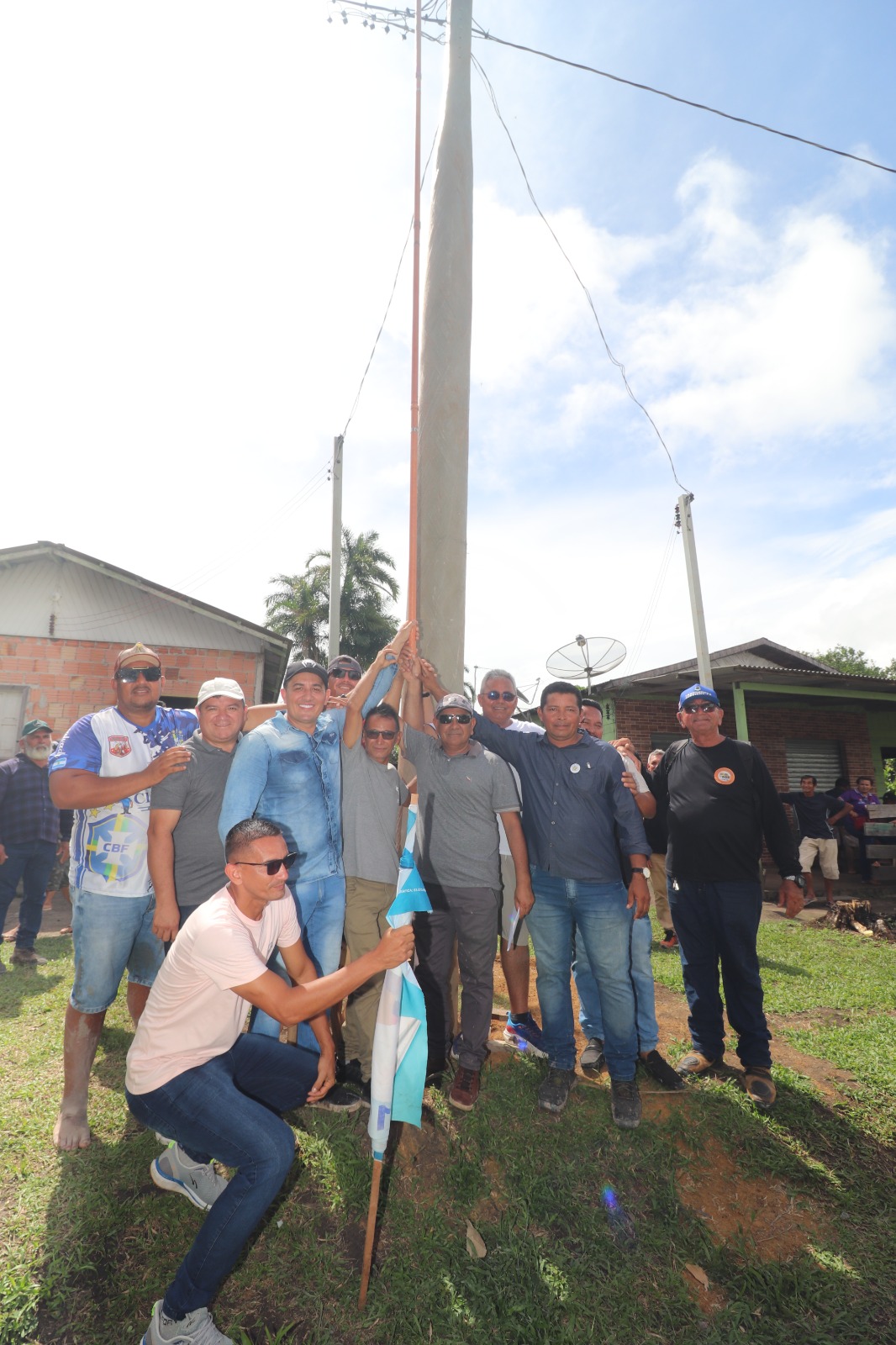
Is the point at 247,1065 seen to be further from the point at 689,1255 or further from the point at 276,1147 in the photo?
the point at 689,1255

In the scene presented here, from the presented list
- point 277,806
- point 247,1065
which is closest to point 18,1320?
point 247,1065

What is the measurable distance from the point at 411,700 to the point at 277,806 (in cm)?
98

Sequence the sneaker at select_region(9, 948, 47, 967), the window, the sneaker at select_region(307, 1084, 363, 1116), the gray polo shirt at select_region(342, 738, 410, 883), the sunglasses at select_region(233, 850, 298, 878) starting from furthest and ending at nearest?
1. the window
2. the sneaker at select_region(9, 948, 47, 967)
3. the gray polo shirt at select_region(342, 738, 410, 883)
4. the sneaker at select_region(307, 1084, 363, 1116)
5. the sunglasses at select_region(233, 850, 298, 878)

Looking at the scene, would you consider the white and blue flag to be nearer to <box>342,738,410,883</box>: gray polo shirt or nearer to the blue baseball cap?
<box>342,738,410,883</box>: gray polo shirt

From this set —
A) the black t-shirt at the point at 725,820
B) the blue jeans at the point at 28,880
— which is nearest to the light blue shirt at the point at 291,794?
the black t-shirt at the point at 725,820

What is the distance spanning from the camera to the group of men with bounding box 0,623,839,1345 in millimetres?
3064

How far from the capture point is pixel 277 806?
10.5ft

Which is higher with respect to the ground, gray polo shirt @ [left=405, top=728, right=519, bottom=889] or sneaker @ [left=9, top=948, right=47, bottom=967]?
gray polo shirt @ [left=405, top=728, right=519, bottom=889]

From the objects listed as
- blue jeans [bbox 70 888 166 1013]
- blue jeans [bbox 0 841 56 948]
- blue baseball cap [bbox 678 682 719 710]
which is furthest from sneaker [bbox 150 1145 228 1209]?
blue jeans [bbox 0 841 56 948]

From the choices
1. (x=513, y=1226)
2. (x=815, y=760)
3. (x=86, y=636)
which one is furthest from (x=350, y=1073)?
(x=815, y=760)

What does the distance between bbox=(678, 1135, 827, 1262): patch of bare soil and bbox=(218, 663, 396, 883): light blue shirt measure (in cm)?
210

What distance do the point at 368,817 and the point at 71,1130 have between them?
1.95 meters

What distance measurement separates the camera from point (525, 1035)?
13.0 feet

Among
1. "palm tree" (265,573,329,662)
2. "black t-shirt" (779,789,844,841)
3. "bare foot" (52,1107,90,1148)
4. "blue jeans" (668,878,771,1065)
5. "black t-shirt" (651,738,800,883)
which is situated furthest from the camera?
"palm tree" (265,573,329,662)
